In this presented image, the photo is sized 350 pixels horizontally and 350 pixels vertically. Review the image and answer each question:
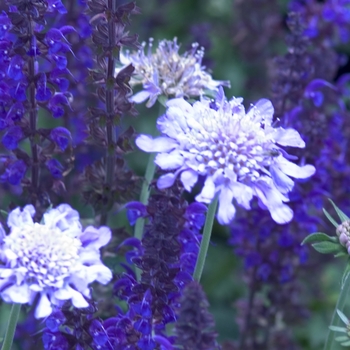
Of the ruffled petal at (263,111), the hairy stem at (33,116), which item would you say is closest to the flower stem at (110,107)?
the hairy stem at (33,116)

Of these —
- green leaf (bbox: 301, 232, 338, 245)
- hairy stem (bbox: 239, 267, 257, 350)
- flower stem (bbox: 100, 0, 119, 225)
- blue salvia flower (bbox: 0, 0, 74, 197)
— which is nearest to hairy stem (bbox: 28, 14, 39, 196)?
blue salvia flower (bbox: 0, 0, 74, 197)

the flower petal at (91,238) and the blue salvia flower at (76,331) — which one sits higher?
the flower petal at (91,238)

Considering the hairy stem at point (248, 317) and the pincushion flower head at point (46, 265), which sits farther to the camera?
the hairy stem at point (248, 317)

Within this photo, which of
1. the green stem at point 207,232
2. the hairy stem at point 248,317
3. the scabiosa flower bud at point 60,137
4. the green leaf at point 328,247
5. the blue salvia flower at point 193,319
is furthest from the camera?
the hairy stem at point 248,317

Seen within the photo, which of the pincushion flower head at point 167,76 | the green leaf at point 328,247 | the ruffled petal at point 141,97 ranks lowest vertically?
the green leaf at point 328,247

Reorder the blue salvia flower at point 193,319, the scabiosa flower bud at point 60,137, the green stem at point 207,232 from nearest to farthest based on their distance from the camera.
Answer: the blue salvia flower at point 193,319 → the green stem at point 207,232 → the scabiosa flower bud at point 60,137

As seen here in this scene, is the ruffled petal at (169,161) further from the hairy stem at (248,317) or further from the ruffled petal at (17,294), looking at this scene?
the hairy stem at (248,317)

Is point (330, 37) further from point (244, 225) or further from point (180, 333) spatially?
point (180, 333)
